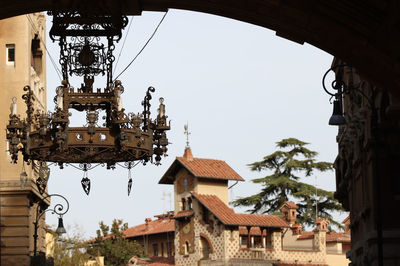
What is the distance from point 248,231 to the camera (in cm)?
7388

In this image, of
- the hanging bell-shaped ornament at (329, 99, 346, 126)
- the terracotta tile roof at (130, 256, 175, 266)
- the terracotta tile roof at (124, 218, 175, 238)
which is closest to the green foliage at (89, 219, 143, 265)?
the terracotta tile roof at (130, 256, 175, 266)

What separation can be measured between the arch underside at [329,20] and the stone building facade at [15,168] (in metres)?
24.3

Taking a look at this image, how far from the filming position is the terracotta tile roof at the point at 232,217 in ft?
238

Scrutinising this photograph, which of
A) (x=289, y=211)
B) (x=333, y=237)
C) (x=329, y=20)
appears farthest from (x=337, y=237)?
(x=329, y=20)

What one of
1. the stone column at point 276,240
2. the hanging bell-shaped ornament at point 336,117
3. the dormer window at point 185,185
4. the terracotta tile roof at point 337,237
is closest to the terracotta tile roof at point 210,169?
the dormer window at point 185,185

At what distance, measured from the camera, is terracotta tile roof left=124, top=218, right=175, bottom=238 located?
3379 inches

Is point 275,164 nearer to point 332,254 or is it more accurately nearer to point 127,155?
point 332,254

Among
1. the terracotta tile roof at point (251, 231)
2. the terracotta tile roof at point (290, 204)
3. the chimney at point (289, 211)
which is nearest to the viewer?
the terracotta tile roof at point (251, 231)

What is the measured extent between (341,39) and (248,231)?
57808mm

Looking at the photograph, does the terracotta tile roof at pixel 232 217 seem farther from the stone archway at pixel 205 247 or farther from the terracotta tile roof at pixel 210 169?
the stone archway at pixel 205 247

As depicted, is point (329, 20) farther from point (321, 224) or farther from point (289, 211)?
point (289, 211)

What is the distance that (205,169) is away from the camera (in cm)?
7731

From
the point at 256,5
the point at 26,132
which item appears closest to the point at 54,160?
the point at 26,132

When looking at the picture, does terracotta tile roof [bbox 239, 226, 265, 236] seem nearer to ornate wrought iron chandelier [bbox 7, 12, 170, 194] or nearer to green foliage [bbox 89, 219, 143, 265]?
green foliage [bbox 89, 219, 143, 265]
